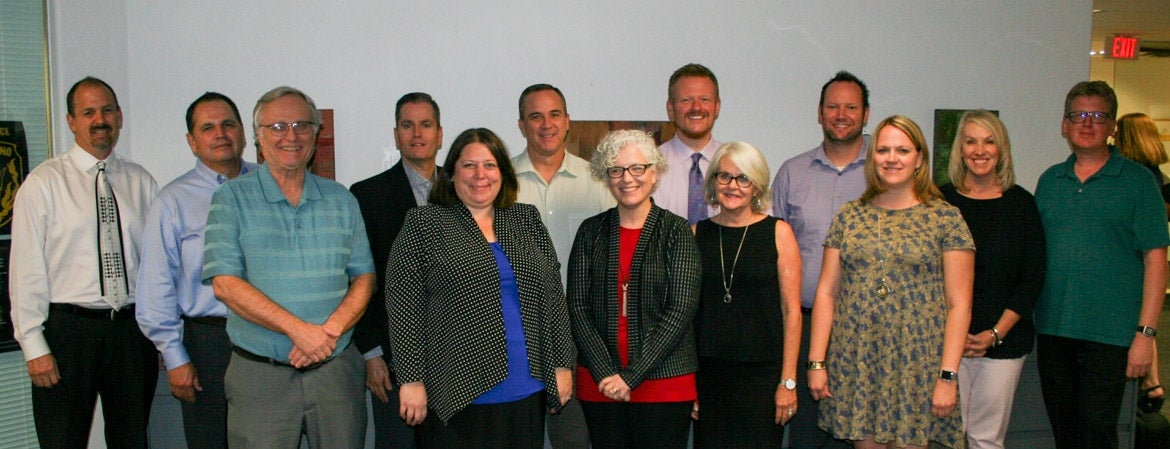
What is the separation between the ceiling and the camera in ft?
22.9

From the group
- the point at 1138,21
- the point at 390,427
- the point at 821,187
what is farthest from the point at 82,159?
the point at 1138,21

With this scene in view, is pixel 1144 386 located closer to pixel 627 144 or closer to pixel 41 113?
pixel 627 144

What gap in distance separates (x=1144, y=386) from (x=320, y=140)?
13.3 ft

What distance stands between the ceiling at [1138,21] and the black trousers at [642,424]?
6424 mm

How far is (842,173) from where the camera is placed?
331 cm

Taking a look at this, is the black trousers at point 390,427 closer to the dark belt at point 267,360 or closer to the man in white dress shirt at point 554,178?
the dark belt at point 267,360

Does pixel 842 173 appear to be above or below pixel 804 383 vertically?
above

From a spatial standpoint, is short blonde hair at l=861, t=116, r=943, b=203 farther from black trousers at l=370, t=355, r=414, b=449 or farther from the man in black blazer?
black trousers at l=370, t=355, r=414, b=449

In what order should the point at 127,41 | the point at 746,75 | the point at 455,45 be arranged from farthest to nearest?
the point at 746,75, the point at 455,45, the point at 127,41

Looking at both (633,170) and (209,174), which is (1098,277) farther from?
(209,174)

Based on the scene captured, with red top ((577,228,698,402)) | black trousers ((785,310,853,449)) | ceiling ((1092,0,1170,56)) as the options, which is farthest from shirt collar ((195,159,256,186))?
ceiling ((1092,0,1170,56))

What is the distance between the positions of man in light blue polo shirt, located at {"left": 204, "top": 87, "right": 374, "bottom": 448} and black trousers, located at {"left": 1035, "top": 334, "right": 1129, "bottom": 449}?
2603 mm

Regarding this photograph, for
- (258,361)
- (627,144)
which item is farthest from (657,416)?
(258,361)

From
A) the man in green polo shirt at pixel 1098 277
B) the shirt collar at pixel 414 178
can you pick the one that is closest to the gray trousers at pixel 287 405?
the shirt collar at pixel 414 178
